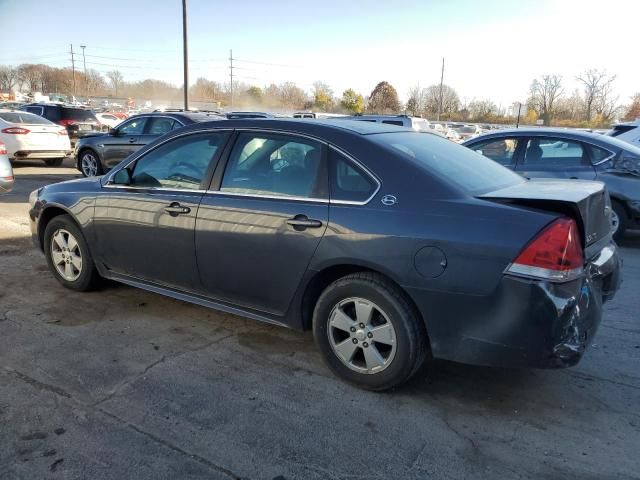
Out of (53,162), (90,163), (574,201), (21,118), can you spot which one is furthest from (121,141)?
(574,201)

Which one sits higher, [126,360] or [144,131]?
[144,131]

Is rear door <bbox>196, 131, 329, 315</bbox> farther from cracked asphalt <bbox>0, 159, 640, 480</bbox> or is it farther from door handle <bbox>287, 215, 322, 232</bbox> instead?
cracked asphalt <bbox>0, 159, 640, 480</bbox>

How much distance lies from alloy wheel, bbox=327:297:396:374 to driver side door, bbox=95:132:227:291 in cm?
120

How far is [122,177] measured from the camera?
14.4 ft

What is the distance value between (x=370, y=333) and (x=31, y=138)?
13.4m

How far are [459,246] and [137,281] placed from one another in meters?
2.73

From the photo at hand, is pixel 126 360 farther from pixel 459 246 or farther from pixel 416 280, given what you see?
pixel 459 246

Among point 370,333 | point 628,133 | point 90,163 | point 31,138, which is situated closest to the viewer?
point 370,333

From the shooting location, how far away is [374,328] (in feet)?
10.4

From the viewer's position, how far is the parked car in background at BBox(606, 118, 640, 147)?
10.3 meters

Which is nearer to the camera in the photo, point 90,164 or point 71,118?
point 90,164

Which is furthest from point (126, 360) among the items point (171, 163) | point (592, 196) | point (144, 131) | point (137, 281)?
point (144, 131)

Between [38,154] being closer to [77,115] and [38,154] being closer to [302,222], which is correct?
[77,115]

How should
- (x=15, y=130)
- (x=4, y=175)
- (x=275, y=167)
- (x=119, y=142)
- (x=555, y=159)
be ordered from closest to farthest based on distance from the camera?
(x=275, y=167)
(x=555, y=159)
(x=4, y=175)
(x=119, y=142)
(x=15, y=130)
